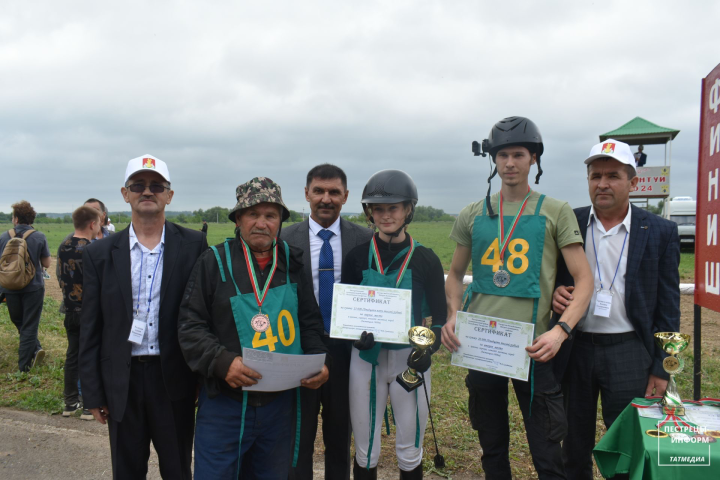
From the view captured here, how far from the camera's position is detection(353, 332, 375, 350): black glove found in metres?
3.15

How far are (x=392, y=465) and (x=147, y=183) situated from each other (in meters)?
3.33

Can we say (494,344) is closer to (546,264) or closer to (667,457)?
(546,264)

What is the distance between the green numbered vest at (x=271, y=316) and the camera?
292 cm

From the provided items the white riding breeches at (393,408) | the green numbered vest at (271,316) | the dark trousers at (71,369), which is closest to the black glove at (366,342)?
the white riding breeches at (393,408)

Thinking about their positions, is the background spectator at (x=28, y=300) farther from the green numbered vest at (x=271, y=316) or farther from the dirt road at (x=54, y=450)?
the green numbered vest at (x=271, y=316)

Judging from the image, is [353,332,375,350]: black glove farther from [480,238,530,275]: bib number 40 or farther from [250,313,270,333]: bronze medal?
[480,238,530,275]: bib number 40

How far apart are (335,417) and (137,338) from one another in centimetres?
160

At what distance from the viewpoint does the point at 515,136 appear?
3.26 metres

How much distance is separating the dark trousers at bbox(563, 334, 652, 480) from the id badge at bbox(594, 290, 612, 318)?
258 mm

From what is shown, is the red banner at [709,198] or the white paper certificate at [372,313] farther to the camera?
the white paper certificate at [372,313]

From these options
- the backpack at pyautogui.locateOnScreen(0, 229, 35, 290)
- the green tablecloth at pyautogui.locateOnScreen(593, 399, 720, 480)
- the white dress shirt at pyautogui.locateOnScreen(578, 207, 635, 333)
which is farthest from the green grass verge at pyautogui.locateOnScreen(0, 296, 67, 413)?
the green tablecloth at pyautogui.locateOnScreen(593, 399, 720, 480)

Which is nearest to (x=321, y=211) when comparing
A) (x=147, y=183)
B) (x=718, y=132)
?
(x=147, y=183)

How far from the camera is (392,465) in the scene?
14.6 feet

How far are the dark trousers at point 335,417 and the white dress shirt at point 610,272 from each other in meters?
1.79
